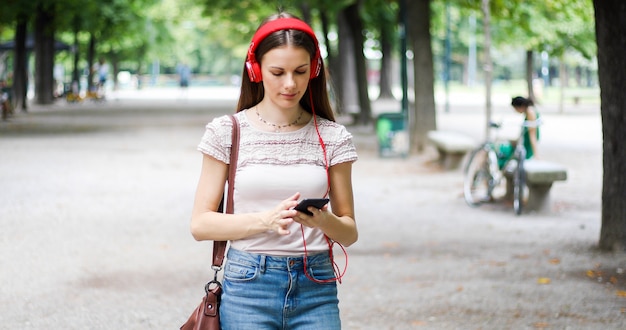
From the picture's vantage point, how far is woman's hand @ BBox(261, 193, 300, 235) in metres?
2.82

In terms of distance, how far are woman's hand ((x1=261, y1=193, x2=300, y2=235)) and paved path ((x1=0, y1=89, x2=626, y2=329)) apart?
11.5 ft

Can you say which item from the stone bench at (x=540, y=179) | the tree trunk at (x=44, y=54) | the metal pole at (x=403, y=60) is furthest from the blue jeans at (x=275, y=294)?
the tree trunk at (x=44, y=54)

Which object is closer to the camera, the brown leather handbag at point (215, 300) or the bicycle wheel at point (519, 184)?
the brown leather handbag at point (215, 300)

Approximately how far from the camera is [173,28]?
255 feet

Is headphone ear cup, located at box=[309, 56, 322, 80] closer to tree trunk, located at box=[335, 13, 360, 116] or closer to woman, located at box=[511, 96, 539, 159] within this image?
woman, located at box=[511, 96, 539, 159]

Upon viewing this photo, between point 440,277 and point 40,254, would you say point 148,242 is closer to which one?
point 40,254

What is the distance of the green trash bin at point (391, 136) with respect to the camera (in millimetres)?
18797

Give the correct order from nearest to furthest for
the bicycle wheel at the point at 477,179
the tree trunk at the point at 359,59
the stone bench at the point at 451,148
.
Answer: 1. the bicycle wheel at the point at 477,179
2. the stone bench at the point at 451,148
3. the tree trunk at the point at 359,59

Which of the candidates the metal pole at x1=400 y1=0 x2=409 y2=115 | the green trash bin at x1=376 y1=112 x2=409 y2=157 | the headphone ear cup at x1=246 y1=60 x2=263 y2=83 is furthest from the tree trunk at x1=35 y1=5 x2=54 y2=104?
the headphone ear cup at x1=246 y1=60 x2=263 y2=83

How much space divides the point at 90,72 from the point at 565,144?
33908 millimetres

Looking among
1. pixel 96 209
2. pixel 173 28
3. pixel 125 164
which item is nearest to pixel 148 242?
pixel 96 209

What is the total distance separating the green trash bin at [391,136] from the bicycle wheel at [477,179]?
5.97 metres

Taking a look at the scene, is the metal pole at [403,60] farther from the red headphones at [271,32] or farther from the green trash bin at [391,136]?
the red headphones at [271,32]

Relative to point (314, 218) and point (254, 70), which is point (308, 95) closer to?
point (254, 70)
